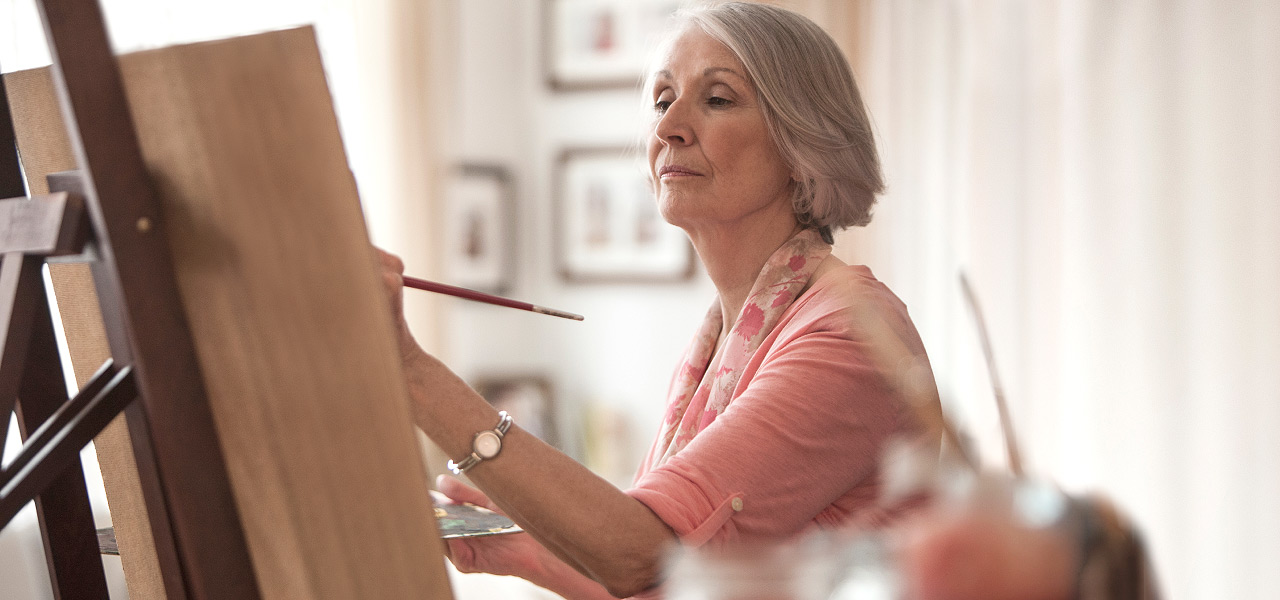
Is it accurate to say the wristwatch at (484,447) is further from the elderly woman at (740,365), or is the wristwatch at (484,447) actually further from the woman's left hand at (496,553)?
the woman's left hand at (496,553)

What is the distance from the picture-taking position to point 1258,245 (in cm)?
67

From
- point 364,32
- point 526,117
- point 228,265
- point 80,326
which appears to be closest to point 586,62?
point 526,117

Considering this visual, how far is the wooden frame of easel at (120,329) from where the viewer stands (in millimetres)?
687

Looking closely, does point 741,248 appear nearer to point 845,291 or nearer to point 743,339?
point 743,339

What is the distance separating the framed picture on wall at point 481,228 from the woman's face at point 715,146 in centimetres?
217

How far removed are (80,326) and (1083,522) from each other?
95 cm

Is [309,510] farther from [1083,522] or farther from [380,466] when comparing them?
[1083,522]

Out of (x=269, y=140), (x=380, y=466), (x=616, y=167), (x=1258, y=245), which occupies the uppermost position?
(x=269, y=140)

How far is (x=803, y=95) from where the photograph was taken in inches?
51.6

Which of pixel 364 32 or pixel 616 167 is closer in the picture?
pixel 364 32

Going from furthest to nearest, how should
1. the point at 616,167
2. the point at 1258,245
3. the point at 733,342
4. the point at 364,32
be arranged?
the point at 616,167, the point at 364,32, the point at 733,342, the point at 1258,245

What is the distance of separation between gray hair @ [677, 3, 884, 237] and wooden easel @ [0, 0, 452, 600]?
2.40 ft

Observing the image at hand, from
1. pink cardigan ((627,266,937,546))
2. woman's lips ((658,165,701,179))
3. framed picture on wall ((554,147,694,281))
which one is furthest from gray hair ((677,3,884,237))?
framed picture on wall ((554,147,694,281))

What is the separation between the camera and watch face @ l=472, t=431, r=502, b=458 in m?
0.95
